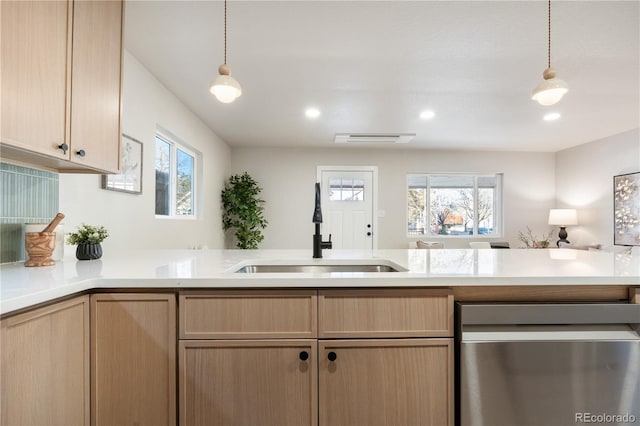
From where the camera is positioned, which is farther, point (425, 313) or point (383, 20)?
point (383, 20)

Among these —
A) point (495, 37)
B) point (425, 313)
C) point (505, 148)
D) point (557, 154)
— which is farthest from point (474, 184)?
point (425, 313)

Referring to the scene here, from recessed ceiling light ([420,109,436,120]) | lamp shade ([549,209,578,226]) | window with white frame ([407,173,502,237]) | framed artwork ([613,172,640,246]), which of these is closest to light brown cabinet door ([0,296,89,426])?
recessed ceiling light ([420,109,436,120])

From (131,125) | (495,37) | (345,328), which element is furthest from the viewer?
(131,125)

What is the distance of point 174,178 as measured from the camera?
337cm

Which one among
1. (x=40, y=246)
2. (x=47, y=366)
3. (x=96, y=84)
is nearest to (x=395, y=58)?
(x=96, y=84)

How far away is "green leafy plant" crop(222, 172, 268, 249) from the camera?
16.1 feet

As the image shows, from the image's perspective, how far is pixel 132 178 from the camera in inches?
93.1

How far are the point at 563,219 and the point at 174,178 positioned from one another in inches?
236

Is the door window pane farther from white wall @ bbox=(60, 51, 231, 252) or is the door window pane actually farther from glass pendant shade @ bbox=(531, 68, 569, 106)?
glass pendant shade @ bbox=(531, 68, 569, 106)

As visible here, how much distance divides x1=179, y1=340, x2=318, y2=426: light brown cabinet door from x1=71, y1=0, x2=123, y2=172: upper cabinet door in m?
0.97

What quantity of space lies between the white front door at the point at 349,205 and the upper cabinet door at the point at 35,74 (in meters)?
4.51

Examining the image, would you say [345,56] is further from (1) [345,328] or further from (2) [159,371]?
(2) [159,371]

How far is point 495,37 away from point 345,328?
7.44ft

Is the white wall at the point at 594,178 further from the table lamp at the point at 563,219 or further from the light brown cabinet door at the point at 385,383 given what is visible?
the light brown cabinet door at the point at 385,383
